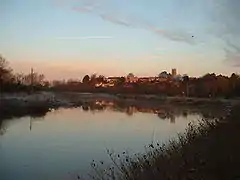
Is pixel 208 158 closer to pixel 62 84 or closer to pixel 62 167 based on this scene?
pixel 62 167

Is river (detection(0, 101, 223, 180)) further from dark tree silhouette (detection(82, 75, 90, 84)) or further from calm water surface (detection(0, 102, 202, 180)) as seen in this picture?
dark tree silhouette (detection(82, 75, 90, 84))

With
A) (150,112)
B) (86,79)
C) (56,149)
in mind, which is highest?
(86,79)

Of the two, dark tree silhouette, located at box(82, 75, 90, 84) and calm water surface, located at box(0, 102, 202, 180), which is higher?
dark tree silhouette, located at box(82, 75, 90, 84)

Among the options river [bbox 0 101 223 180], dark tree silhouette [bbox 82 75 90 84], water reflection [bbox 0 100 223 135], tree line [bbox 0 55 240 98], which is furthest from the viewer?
dark tree silhouette [bbox 82 75 90 84]

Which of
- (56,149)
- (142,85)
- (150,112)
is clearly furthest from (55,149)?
(142,85)

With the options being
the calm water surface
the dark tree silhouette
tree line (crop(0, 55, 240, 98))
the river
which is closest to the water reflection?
the calm water surface

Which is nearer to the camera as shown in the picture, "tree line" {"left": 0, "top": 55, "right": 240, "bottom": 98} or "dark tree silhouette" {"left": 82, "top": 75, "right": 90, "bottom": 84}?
"tree line" {"left": 0, "top": 55, "right": 240, "bottom": 98}

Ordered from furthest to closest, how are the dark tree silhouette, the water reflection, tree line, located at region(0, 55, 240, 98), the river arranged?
the dark tree silhouette → tree line, located at region(0, 55, 240, 98) → the water reflection → the river

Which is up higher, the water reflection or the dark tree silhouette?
the dark tree silhouette

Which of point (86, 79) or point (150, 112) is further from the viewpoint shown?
point (86, 79)

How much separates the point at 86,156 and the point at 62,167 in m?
2.03

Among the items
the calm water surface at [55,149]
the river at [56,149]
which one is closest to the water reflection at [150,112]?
the calm water surface at [55,149]

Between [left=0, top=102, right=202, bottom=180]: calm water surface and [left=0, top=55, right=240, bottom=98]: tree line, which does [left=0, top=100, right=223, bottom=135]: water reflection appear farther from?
[left=0, top=55, right=240, bottom=98]: tree line

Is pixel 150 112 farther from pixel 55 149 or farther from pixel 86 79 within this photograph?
pixel 86 79
